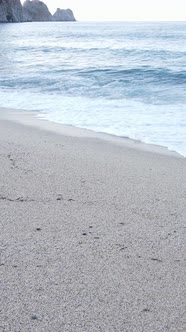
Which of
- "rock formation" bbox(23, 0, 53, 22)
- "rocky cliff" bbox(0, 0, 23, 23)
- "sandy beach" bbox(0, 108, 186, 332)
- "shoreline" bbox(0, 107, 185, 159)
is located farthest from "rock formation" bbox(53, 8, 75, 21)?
"sandy beach" bbox(0, 108, 186, 332)

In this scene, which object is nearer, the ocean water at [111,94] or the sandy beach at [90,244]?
the sandy beach at [90,244]

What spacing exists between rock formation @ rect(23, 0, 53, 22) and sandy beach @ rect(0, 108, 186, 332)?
122028 millimetres

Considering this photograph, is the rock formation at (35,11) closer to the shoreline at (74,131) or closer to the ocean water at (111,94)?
the ocean water at (111,94)

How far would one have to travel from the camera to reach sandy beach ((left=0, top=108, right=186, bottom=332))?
1750mm

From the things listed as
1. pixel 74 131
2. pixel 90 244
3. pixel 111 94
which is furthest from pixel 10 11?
pixel 90 244

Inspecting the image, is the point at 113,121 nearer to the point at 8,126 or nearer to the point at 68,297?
the point at 8,126

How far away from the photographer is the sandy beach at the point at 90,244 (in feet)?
5.74

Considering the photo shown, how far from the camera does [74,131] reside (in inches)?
232

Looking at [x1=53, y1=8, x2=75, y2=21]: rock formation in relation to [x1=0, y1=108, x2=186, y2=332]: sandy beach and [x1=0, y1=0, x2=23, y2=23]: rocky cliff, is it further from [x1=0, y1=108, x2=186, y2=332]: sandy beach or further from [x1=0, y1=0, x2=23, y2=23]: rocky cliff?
[x1=0, y1=108, x2=186, y2=332]: sandy beach

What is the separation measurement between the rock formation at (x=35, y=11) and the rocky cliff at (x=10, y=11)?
70.1 feet

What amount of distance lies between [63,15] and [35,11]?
2651cm

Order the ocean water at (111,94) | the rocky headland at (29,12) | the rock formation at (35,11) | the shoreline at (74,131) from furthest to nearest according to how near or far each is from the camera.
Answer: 1. the rock formation at (35,11)
2. the rocky headland at (29,12)
3. the ocean water at (111,94)
4. the shoreline at (74,131)

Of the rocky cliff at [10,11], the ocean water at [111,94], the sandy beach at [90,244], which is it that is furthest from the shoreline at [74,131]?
the rocky cliff at [10,11]

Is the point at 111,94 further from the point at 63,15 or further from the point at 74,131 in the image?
the point at 63,15
